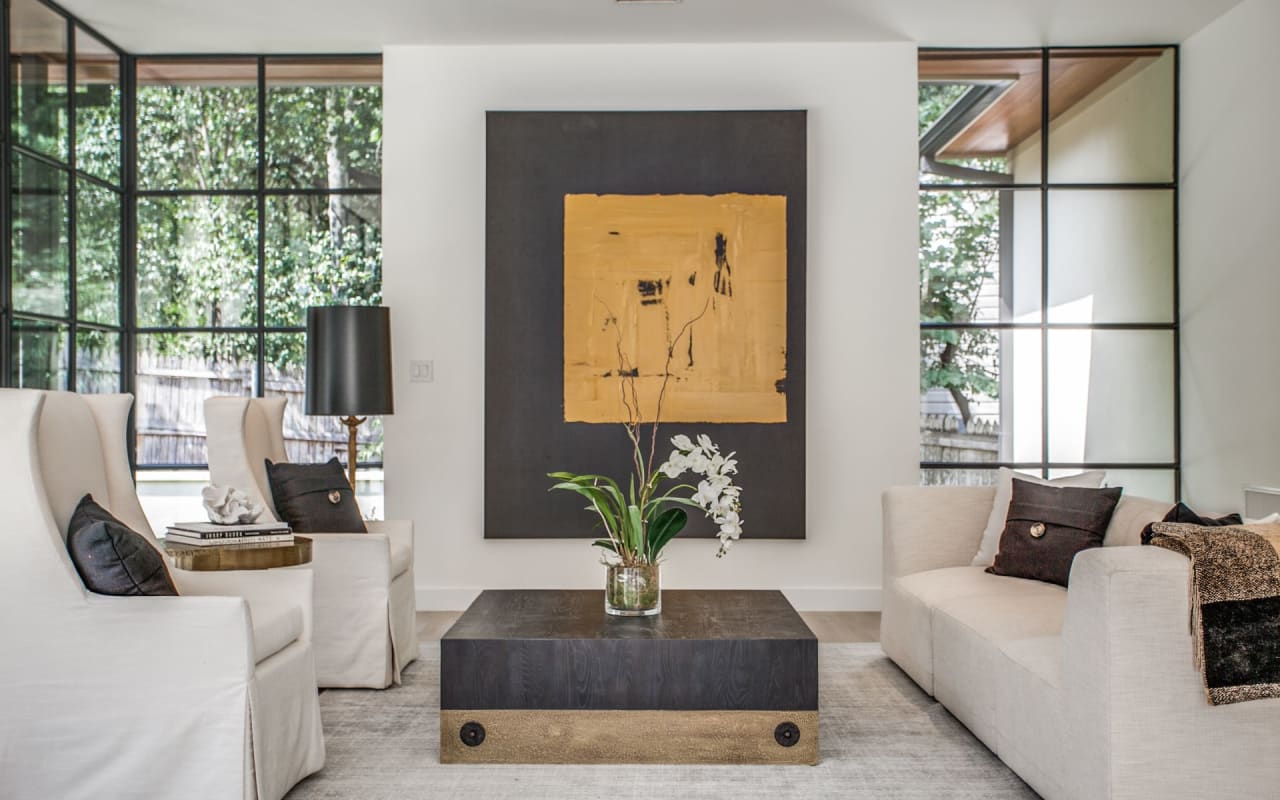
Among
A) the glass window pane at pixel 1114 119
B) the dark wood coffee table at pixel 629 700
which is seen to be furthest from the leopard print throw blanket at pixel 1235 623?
the glass window pane at pixel 1114 119

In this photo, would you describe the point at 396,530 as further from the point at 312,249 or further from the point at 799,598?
the point at 799,598

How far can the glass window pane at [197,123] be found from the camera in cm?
535

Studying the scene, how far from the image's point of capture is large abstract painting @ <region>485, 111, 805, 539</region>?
504 cm

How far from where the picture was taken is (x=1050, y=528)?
346 centimetres

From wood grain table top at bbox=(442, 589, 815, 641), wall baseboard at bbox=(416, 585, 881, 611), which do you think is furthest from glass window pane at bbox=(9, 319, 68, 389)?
wood grain table top at bbox=(442, 589, 815, 641)

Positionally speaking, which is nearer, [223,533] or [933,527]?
[223,533]

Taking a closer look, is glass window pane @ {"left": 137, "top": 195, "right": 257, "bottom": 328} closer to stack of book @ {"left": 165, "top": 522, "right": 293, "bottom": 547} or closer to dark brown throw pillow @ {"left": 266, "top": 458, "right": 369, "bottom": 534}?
dark brown throw pillow @ {"left": 266, "top": 458, "right": 369, "bottom": 534}

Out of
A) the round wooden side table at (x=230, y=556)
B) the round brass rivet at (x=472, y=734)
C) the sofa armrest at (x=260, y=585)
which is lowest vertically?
the round brass rivet at (x=472, y=734)

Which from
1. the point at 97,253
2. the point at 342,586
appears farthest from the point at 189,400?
the point at 342,586

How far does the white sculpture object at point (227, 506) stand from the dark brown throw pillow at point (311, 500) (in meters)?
0.53

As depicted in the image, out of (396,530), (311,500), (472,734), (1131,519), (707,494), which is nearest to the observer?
(472,734)

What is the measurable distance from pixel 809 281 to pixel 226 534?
3170 millimetres

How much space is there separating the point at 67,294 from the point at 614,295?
2645mm

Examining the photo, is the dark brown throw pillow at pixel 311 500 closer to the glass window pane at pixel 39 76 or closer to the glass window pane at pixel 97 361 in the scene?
the glass window pane at pixel 97 361
